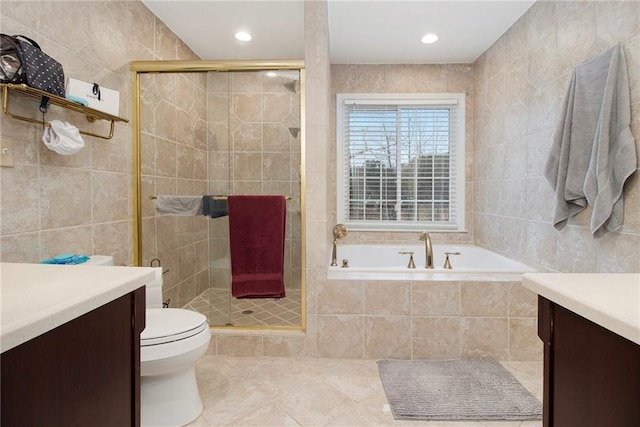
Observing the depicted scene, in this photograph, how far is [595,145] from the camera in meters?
1.71

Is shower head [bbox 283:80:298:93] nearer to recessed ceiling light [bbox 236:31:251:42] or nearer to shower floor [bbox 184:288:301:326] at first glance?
recessed ceiling light [bbox 236:31:251:42]

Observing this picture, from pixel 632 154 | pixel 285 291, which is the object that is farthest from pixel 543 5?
pixel 285 291

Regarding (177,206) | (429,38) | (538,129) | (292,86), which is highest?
(429,38)

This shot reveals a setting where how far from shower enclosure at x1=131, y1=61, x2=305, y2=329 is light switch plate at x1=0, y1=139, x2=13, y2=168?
0.88 meters

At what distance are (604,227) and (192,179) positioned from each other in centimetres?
249

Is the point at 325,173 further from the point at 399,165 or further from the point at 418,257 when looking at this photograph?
the point at 418,257

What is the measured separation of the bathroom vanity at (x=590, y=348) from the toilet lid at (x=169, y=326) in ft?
4.40

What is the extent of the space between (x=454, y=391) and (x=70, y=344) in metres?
1.79

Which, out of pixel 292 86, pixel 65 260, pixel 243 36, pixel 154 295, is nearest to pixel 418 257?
pixel 292 86

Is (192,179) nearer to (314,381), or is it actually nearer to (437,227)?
(314,381)

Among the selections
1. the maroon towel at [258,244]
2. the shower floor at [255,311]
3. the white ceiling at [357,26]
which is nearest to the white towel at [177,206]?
the maroon towel at [258,244]

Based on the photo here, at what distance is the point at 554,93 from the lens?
2.17 metres

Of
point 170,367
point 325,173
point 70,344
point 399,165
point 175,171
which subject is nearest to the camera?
point 70,344

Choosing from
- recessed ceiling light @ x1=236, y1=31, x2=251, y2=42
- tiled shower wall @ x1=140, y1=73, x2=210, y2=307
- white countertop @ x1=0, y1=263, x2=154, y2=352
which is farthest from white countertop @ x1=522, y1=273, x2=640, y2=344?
recessed ceiling light @ x1=236, y1=31, x2=251, y2=42
